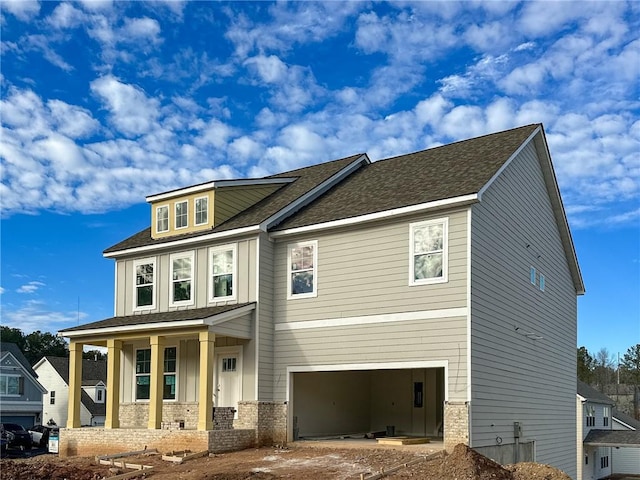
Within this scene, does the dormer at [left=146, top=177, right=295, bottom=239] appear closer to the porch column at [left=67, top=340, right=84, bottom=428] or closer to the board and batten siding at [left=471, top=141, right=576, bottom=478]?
the porch column at [left=67, top=340, right=84, bottom=428]

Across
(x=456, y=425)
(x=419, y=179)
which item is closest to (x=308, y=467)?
(x=456, y=425)

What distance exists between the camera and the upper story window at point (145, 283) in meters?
22.9

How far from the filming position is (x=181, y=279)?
2216cm

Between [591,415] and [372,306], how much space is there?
28.6 meters

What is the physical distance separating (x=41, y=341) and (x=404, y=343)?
222 feet

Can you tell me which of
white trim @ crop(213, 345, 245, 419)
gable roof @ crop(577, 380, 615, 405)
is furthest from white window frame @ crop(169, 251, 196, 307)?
gable roof @ crop(577, 380, 615, 405)

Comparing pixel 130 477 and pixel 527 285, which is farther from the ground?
pixel 527 285

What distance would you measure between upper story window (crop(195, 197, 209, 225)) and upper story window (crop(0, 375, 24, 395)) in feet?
103

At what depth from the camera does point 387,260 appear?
18.4 m

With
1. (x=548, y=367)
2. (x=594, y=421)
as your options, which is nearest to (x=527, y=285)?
(x=548, y=367)

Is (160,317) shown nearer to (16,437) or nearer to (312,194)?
(312,194)

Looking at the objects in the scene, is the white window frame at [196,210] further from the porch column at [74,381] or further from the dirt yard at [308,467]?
the dirt yard at [308,467]

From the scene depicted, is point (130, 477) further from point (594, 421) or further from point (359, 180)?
point (594, 421)

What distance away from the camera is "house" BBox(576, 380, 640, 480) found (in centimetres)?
3859
